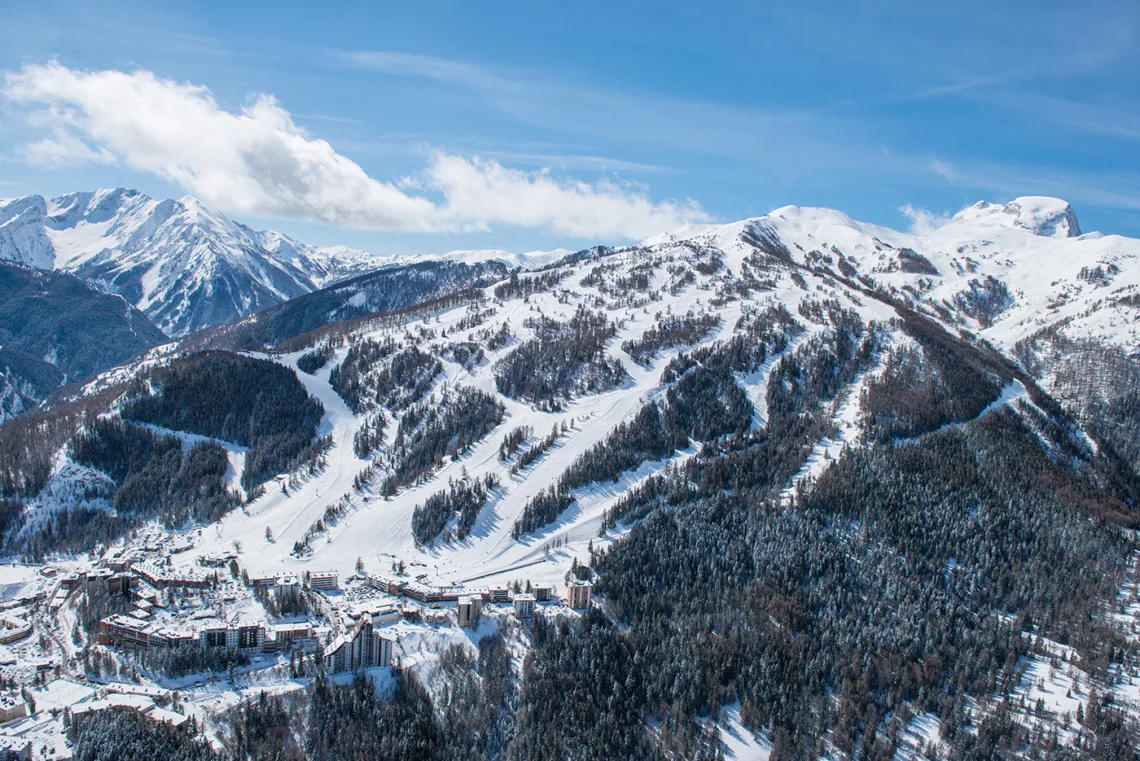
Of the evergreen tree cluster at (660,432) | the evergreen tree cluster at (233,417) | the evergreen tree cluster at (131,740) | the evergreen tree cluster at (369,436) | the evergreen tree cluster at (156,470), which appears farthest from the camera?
the evergreen tree cluster at (233,417)

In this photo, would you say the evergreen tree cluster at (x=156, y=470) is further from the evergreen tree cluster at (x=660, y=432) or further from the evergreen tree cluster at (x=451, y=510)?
the evergreen tree cluster at (x=660, y=432)

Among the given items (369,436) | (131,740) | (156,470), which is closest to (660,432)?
(369,436)

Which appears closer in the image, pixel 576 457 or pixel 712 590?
pixel 712 590

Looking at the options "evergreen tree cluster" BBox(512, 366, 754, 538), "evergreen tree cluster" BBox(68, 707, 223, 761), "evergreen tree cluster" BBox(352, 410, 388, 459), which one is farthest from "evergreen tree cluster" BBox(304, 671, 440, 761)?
"evergreen tree cluster" BBox(352, 410, 388, 459)

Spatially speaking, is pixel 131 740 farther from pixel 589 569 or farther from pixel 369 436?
pixel 369 436

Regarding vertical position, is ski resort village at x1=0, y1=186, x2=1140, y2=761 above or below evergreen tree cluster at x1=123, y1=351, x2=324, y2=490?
below

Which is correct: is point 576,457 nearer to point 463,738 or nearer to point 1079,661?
point 463,738

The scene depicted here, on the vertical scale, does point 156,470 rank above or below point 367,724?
above

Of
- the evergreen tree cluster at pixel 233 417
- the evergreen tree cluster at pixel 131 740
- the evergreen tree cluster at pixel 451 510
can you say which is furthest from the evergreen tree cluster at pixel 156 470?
the evergreen tree cluster at pixel 131 740

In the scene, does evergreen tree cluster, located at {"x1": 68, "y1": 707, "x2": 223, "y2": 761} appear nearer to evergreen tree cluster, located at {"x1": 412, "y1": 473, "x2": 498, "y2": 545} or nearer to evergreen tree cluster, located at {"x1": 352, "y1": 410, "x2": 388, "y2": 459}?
evergreen tree cluster, located at {"x1": 412, "y1": 473, "x2": 498, "y2": 545}

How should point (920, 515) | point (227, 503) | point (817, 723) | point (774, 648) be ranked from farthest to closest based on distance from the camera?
point (227, 503) < point (920, 515) < point (774, 648) < point (817, 723)

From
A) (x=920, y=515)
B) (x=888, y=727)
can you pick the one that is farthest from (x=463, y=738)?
(x=920, y=515)
